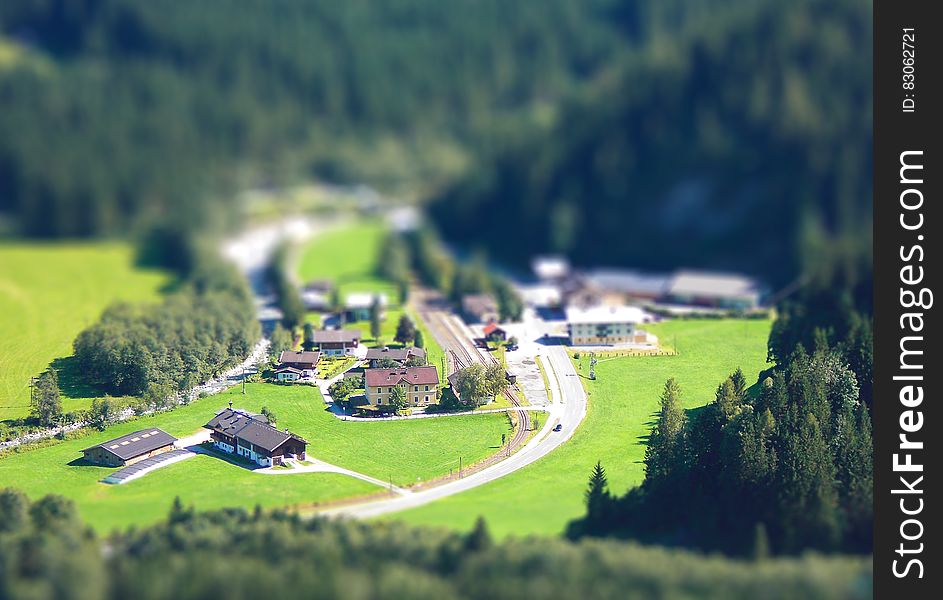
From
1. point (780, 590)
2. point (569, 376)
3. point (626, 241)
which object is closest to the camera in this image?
point (780, 590)

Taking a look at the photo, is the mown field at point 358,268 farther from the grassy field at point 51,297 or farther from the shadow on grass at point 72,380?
the shadow on grass at point 72,380

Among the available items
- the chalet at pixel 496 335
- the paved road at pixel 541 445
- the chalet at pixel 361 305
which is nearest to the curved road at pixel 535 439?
the paved road at pixel 541 445

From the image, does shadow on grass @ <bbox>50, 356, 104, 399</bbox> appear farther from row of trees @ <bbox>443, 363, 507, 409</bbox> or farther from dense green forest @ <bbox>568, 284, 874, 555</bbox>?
dense green forest @ <bbox>568, 284, 874, 555</bbox>

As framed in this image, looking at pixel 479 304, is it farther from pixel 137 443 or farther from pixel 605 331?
pixel 137 443

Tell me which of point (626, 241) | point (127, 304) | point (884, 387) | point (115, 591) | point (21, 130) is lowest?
point (115, 591)

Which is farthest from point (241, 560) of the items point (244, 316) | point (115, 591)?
point (244, 316)

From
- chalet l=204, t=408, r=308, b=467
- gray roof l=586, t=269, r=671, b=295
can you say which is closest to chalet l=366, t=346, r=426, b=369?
chalet l=204, t=408, r=308, b=467

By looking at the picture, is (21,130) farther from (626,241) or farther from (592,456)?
(592,456)
